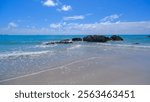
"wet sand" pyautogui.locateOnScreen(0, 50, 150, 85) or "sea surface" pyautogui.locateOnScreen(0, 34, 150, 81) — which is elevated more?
"sea surface" pyautogui.locateOnScreen(0, 34, 150, 81)

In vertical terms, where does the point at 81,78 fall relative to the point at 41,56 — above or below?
below

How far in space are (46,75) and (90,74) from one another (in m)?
1.85

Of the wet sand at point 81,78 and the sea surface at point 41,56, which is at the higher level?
the sea surface at point 41,56

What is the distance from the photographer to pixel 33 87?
19.1 feet

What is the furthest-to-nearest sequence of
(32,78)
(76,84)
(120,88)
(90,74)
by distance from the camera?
(90,74), (32,78), (76,84), (120,88)

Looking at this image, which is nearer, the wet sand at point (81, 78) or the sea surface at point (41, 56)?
the wet sand at point (81, 78)

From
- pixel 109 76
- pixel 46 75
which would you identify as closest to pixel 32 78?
pixel 46 75

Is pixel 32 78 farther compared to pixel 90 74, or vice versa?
pixel 90 74

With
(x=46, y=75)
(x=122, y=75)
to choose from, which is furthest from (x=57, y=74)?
(x=122, y=75)

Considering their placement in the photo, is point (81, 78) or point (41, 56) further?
point (41, 56)

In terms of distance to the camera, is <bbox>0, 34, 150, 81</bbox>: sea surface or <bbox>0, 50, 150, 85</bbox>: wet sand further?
<bbox>0, 34, 150, 81</bbox>: sea surface

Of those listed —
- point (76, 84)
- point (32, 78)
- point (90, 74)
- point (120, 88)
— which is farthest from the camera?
point (90, 74)

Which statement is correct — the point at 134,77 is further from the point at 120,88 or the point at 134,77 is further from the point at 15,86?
the point at 15,86

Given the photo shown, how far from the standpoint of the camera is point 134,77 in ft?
22.5
